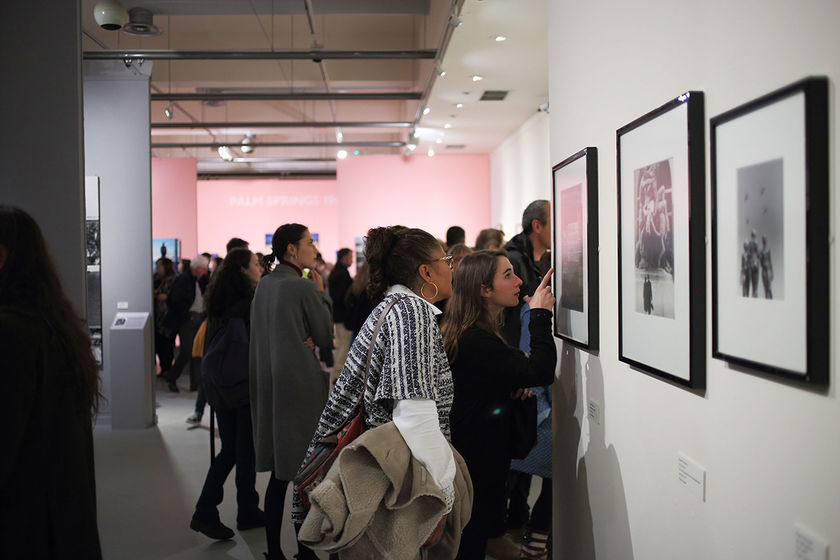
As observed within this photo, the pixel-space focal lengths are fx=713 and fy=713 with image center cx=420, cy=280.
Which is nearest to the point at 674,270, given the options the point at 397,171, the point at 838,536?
the point at 838,536

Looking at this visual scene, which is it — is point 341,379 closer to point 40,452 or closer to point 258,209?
point 40,452

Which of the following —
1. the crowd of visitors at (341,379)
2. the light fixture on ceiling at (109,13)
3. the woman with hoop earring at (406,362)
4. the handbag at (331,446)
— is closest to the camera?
the crowd of visitors at (341,379)

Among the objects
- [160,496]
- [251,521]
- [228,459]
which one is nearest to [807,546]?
[228,459]

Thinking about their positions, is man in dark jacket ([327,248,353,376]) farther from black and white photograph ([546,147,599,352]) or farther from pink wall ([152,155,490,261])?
black and white photograph ([546,147,599,352])

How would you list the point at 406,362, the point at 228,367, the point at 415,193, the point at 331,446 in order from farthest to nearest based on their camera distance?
the point at 415,193 < the point at 228,367 < the point at 331,446 < the point at 406,362

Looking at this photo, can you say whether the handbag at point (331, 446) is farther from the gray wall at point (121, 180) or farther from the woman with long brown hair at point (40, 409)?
the gray wall at point (121, 180)

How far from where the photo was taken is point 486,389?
9.09 feet

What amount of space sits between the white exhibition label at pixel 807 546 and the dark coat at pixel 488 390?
1397 mm

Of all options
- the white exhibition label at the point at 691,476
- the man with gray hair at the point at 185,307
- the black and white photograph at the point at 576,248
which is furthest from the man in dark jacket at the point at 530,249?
the man with gray hair at the point at 185,307

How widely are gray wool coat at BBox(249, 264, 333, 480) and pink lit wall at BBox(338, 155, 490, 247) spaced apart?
10.8 meters

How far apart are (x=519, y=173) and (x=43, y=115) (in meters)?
9.21

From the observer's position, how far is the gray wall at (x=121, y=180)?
7422 mm

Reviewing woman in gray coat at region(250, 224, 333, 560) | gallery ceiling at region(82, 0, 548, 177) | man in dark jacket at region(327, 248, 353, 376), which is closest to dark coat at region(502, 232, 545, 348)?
woman in gray coat at region(250, 224, 333, 560)

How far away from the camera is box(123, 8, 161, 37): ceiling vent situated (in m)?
7.79
